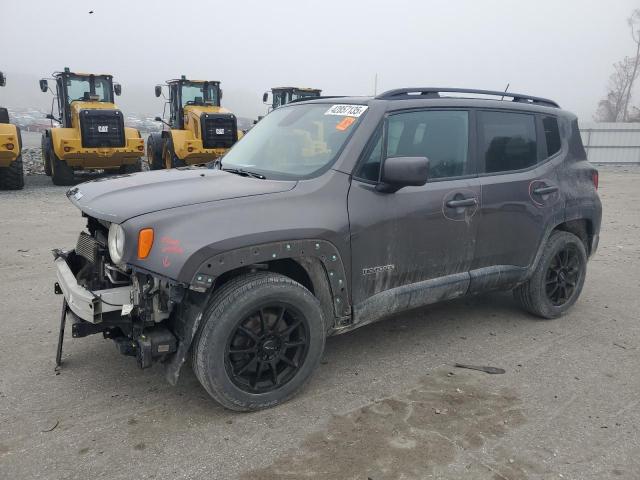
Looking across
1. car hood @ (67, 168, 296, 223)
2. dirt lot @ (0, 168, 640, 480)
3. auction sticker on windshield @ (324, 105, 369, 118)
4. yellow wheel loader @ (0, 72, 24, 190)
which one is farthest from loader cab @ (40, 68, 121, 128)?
auction sticker on windshield @ (324, 105, 369, 118)

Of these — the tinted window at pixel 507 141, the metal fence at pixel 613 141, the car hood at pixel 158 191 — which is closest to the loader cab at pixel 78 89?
the car hood at pixel 158 191

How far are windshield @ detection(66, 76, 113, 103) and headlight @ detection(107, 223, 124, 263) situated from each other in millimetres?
13073

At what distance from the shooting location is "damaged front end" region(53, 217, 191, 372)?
292 centimetres

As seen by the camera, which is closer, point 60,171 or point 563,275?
point 563,275

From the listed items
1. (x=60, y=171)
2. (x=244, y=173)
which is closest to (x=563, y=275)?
(x=244, y=173)

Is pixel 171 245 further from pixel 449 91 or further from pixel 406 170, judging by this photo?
pixel 449 91

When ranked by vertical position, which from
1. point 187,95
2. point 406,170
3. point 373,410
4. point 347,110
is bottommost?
point 373,410

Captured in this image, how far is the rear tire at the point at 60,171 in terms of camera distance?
13.9 meters

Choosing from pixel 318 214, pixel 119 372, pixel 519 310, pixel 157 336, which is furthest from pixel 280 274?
pixel 519 310

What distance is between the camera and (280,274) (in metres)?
3.23

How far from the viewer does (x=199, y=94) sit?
1642 cm

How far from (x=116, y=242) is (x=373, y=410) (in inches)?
68.8

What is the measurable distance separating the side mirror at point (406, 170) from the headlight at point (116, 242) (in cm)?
159

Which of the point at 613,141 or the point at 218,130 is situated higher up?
the point at 218,130
